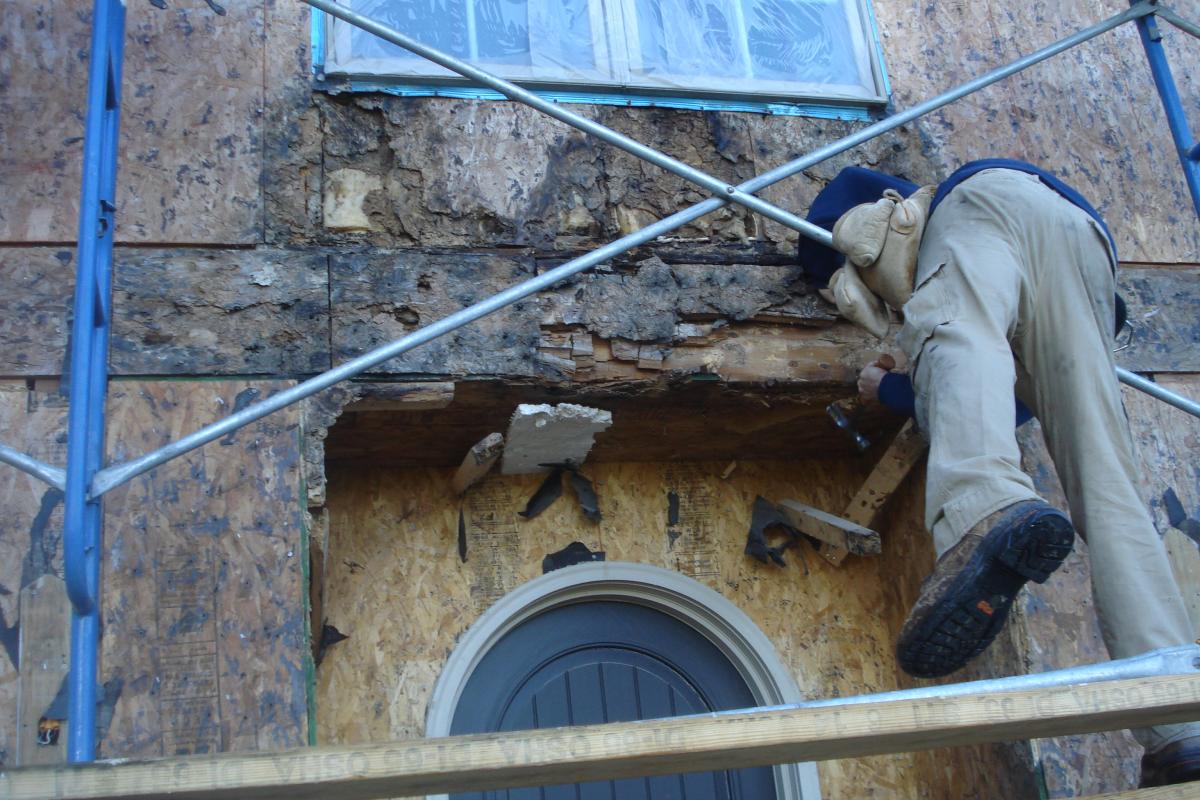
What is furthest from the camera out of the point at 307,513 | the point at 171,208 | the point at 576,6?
the point at 576,6

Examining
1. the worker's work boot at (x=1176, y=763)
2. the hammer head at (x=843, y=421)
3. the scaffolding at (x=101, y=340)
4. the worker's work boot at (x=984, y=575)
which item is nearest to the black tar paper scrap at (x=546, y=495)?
the hammer head at (x=843, y=421)

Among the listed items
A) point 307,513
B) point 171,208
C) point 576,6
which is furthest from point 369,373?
point 576,6

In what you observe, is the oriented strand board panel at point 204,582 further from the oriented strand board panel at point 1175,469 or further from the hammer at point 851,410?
the oriented strand board panel at point 1175,469

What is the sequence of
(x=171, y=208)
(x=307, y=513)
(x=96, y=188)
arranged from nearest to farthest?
(x=96, y=188)
(x=307, y=513)
(x=171, y=208)

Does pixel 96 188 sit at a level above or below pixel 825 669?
above

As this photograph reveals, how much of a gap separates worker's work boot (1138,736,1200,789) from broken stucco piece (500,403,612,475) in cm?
199

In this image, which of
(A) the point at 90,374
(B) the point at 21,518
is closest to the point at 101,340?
(A) the point at 90,374

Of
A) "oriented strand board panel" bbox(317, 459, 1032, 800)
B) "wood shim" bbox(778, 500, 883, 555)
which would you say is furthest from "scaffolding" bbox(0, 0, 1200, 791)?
"oriented strand board panel" bbox(317, 459, 1032, 800)

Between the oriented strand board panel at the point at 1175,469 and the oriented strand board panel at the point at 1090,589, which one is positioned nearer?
the oriented strand board panel at the point at 1090,589

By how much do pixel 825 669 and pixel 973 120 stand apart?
2.11 m

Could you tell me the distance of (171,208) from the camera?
4.11m

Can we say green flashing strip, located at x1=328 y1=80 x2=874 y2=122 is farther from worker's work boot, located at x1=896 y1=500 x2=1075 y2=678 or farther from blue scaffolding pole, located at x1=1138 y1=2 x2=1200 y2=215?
worker's work boot, located at x1=896 y1=500 x2=1075 y2=678

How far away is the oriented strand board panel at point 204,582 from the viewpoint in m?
3.52

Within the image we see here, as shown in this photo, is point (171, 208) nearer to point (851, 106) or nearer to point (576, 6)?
point (576, 6)
